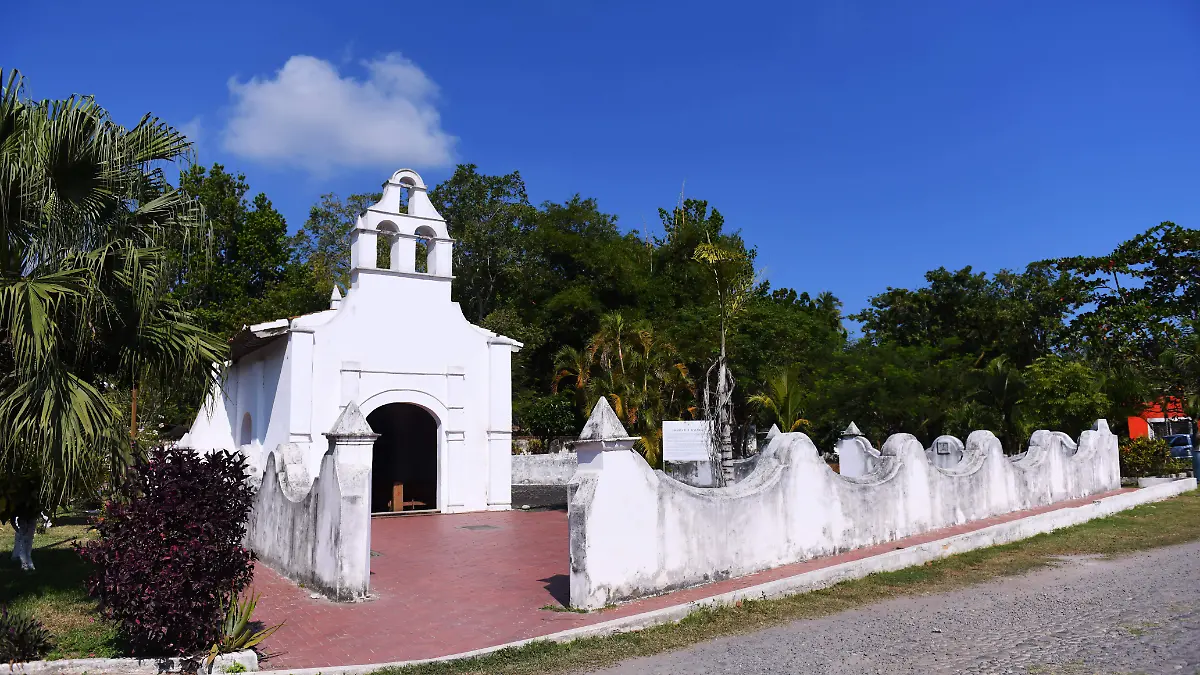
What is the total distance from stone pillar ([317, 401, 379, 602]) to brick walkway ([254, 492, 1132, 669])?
10.0 inches

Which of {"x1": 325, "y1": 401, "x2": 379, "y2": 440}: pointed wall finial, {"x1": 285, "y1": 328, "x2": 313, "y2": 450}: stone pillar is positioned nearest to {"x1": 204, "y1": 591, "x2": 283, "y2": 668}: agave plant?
{"x1": 325, "y1": 401, "x2": 379, "y2": 440}: pointed wall finial

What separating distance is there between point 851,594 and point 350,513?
205 inches

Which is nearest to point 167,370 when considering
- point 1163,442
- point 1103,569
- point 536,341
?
point 1103,569

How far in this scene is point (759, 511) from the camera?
9.59 m

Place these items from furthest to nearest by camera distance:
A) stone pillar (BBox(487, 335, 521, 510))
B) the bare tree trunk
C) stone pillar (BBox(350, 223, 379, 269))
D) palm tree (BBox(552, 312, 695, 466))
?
1. palm tree (BBox(552, 312, 695, 466))
2. stone pillar (BBox(487, 335, 521, 510))
3. stone pillar (BBox(350, 223, 379, 269))
4. the bare tree trunk

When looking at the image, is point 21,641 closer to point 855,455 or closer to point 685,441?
point 685,441

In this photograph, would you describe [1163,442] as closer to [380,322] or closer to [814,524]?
[814,524]

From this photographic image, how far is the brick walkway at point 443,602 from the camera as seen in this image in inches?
275

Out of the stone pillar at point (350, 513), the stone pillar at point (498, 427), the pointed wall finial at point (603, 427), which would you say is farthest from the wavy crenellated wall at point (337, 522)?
the stone pillar at point (498, 427)

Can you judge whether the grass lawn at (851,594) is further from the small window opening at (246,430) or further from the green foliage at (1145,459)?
the small window opening at (246,430)

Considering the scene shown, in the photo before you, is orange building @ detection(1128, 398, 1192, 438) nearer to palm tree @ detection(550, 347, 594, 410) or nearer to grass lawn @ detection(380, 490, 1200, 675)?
palm tree @ detection(550, 347, 594, 410)

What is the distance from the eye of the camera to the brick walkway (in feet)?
23.0

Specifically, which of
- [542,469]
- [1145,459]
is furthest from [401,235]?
[1145,459]

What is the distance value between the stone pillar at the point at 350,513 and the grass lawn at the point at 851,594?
269 cm
